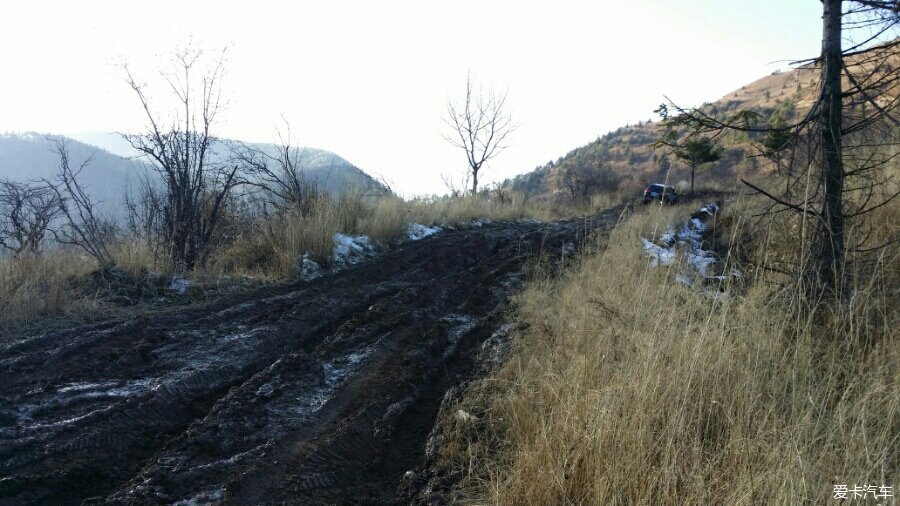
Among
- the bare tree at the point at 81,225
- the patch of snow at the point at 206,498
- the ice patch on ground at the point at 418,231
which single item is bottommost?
the patch of snow at the point at 206,498

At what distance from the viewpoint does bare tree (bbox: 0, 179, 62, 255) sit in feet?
25.1

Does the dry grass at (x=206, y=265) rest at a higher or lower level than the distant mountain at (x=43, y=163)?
lower

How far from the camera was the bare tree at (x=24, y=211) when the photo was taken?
7664 millimetres

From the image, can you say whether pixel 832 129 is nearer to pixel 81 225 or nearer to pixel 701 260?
pixel 701 260

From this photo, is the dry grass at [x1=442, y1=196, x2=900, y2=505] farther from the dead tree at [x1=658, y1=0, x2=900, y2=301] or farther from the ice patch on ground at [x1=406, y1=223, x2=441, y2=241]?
the ice patch on ground at [x1=406, y1=223, x2=441, y2=241]

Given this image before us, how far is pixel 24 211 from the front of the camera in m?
8.17

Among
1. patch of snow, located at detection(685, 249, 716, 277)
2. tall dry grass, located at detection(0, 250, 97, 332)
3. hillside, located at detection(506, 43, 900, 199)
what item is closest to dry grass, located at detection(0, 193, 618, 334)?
tall dry grass, located at detection(0, 250, 97, 332)

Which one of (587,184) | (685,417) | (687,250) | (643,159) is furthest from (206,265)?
(643,159)

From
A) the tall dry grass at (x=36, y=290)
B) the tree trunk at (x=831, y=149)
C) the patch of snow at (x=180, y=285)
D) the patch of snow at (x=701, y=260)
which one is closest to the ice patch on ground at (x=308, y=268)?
the patch of snow at (x=180, y=285)

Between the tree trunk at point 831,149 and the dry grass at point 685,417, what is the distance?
32cm

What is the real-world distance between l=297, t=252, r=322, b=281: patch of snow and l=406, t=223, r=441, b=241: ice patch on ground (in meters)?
2.95

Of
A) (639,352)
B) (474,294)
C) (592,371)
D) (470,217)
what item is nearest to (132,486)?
(592,371)

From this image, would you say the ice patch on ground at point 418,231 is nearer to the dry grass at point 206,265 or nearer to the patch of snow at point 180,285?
the dry grass at point 206,265

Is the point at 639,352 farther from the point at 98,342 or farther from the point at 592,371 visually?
the point at 98,342
